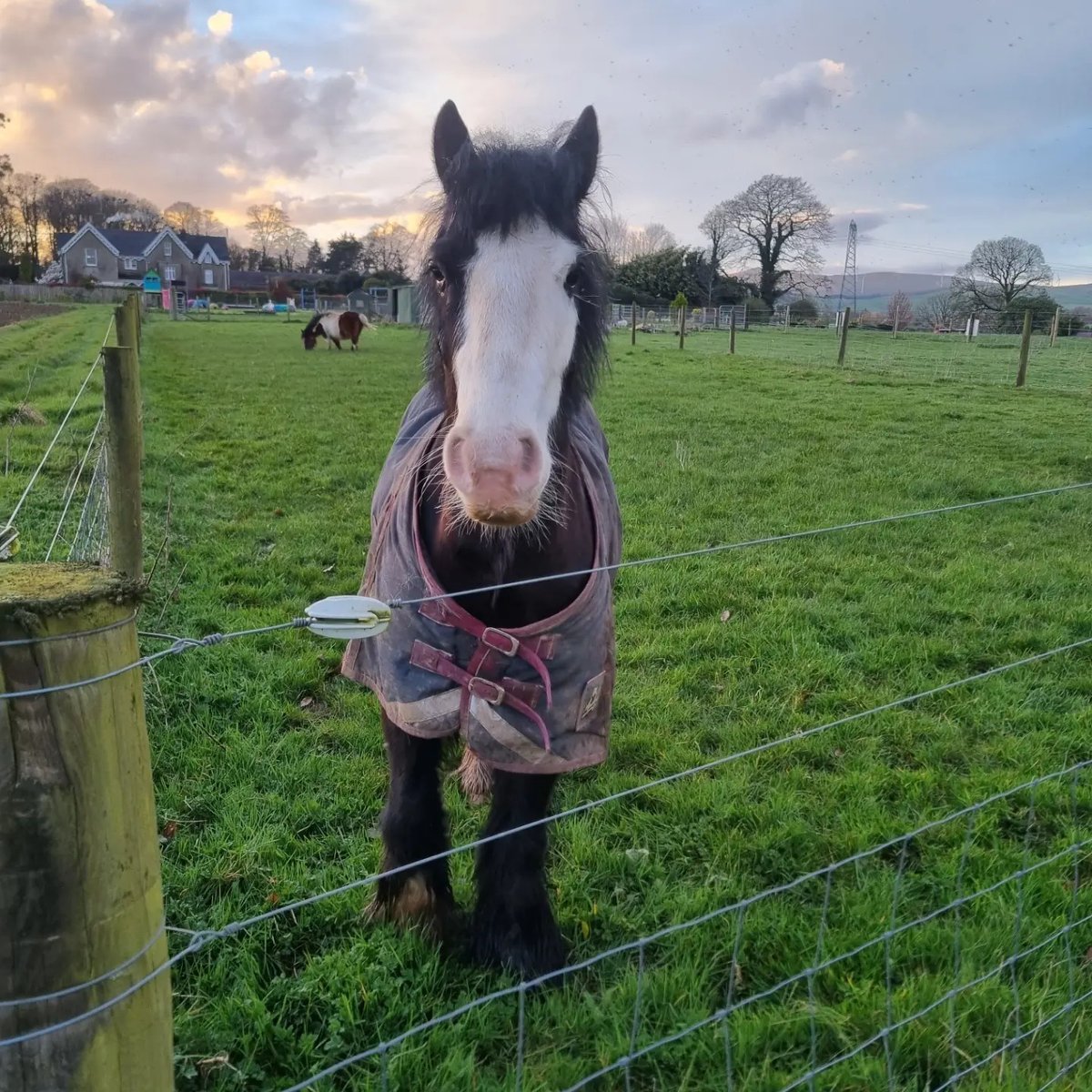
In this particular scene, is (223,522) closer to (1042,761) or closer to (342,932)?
(342,932)

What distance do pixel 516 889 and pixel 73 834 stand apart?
164cm

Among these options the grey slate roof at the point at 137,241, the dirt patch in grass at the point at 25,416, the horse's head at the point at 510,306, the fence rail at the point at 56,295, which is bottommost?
the dirt patch in grass at the point at 25,416

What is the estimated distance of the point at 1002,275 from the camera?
152ft

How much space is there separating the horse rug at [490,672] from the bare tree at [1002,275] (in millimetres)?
50467

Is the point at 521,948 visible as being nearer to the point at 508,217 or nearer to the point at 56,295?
the point at 508,217

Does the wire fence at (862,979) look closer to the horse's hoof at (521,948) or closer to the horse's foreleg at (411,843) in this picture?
the horse's hoof at (521,948)

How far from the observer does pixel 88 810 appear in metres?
1.08

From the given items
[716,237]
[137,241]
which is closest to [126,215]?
[137,241]

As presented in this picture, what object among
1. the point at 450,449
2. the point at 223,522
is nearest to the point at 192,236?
the point at 223,522

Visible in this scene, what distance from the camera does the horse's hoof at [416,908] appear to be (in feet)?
8.19

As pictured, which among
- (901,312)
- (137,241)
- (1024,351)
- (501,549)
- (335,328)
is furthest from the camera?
→ (137,241)

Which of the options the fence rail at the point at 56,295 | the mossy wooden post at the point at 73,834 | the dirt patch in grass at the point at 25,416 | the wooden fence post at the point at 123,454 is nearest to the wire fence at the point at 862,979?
the mossy wooden post at the point at 73,834

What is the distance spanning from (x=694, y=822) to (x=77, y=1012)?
2363mm

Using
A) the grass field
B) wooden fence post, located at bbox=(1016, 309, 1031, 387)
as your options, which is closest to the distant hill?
wooden fence post, located at bbox=(1016, 309, 1031, 387)
